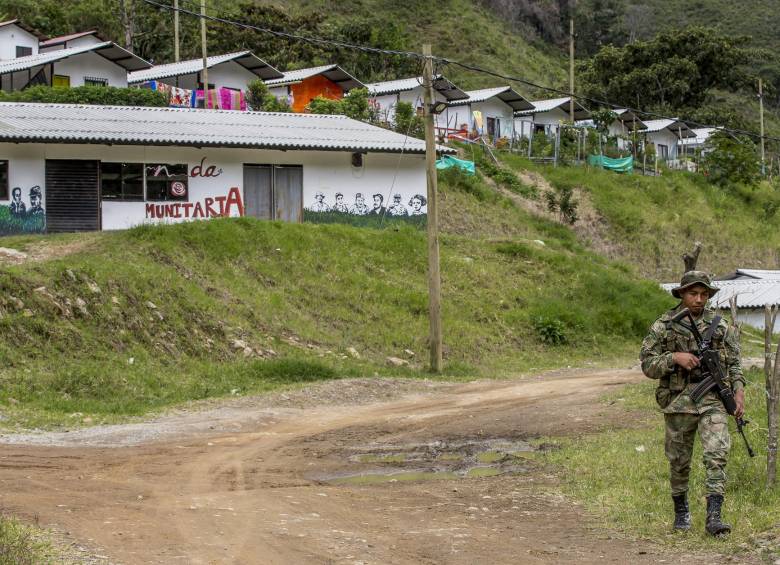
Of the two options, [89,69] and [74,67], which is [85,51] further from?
[89,69]

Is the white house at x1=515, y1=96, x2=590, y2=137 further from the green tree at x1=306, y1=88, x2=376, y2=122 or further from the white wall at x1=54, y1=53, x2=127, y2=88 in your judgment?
the white wall at x1=54, y1=53, x2=127, y2=88

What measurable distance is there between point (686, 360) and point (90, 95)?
34.4 metres

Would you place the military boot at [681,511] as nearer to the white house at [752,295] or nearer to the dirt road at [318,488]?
the dirt road at [318,488]

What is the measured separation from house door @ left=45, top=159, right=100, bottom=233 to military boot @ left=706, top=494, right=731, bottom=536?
23.5 metres

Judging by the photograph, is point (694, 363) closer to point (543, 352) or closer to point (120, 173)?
point (543, 352)

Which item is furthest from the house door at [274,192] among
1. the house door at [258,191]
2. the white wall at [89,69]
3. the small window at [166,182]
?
the white wall at [89,69]

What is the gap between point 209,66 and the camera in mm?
47219

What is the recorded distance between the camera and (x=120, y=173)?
29.6 m

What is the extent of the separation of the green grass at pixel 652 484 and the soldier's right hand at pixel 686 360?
1.27 meters

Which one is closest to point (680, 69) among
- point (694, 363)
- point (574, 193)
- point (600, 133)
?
point (600, 133)

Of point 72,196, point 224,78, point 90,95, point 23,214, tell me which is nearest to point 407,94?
point 224,78

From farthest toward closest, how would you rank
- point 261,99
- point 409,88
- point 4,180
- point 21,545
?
point 409,88 < point 261,99 < point 4,180 < point 21,545

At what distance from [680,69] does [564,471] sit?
6325 centimetres

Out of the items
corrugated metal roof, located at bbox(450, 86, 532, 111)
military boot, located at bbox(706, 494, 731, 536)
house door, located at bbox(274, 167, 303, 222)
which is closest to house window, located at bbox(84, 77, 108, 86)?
corrugated metal roof, located at bbox(450, 86, 532, 111)
